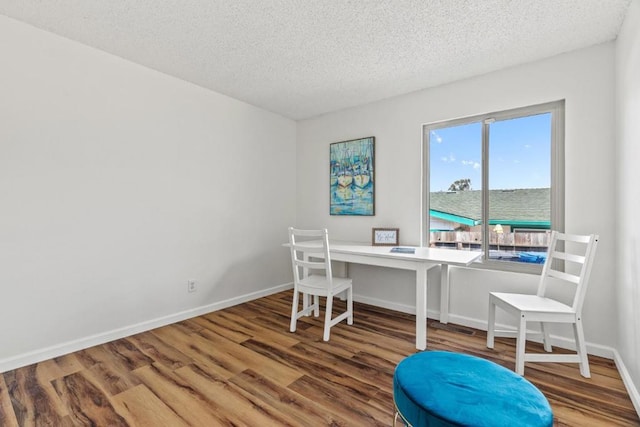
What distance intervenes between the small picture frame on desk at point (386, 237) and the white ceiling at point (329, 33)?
1.50 m

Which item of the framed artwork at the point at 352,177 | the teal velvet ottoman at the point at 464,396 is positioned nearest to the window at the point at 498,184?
the framed artwork at the point at 352,177

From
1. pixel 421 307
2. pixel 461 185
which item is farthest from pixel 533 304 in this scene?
pixel 461 185

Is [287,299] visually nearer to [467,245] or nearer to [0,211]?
[467,245]

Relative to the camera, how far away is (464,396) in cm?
108

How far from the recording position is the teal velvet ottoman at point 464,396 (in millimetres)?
991

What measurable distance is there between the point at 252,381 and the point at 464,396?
1353 mm

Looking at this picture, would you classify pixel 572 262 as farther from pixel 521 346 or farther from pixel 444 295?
pixel 444 295

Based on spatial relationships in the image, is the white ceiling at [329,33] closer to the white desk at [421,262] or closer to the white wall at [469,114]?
the white wall at [469,114]

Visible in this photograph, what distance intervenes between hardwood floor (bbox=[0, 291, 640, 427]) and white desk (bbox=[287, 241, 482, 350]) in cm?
19

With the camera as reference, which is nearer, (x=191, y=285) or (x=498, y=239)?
(x=498, y=239)

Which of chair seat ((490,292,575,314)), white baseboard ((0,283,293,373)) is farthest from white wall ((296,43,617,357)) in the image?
white baseboard ((0,283,293,373))

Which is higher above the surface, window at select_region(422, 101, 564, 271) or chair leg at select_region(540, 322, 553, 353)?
window at select_region(422, 101, 564, 271)

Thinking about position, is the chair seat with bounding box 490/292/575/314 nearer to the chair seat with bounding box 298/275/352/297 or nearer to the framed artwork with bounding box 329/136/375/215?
the chair seat with bounding box 298/275/352/297

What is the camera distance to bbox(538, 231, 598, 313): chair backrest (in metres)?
1.94
